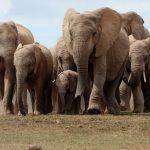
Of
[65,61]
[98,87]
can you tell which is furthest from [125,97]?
[98,87]

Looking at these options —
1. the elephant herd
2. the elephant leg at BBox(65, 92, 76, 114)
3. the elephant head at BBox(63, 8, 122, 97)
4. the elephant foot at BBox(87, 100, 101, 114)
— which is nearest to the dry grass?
the elephant foot at BBox(87, 100, 101, 114)

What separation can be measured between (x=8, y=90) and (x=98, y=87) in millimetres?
2561

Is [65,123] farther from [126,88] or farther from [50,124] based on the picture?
[126,88]

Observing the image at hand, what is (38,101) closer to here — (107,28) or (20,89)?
(20,89)

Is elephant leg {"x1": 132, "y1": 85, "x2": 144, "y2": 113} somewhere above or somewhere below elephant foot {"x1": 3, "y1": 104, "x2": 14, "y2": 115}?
below

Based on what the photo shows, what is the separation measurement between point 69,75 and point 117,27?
2153 mm

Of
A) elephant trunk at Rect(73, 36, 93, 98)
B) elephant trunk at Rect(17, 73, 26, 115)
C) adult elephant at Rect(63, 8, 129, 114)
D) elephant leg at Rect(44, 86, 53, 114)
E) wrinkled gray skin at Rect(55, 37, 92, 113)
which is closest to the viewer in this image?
elephant trunk at Rect(17, 73, 26, 115)

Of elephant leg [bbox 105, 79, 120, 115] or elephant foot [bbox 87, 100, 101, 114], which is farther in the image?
elephant leg [bbox 105, 79, 120, 115]

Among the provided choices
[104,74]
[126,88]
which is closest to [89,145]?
[104,74]

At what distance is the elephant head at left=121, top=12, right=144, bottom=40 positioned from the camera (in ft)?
89.7

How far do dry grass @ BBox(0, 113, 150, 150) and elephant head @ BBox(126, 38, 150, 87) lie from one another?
15.6ft

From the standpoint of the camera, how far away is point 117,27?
2000cm

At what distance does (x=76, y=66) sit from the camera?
19.3 meters

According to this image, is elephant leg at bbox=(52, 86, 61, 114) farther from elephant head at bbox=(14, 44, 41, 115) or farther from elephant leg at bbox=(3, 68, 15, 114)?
elephant leg at bbox=(3, 68, 15, 114)
